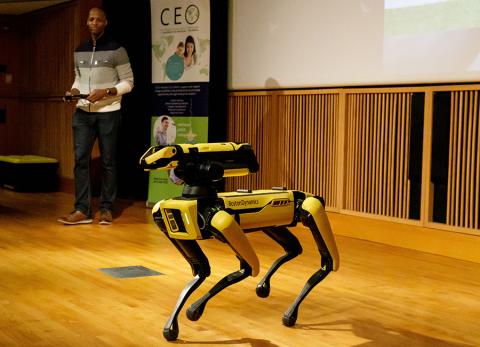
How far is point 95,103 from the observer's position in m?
5.24

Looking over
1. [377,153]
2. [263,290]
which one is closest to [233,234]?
[263,290]

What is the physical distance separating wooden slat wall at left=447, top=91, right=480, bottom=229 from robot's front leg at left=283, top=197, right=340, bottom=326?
177 cm

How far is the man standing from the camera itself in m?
5.27

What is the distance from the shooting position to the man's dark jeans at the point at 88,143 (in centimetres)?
528

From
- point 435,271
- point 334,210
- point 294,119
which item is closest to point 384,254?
point 435,271

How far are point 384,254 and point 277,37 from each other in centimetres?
192

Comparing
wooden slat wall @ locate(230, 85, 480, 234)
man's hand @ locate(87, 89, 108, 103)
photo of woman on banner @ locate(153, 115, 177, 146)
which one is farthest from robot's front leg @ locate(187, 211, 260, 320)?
photo of woman on banner @ locate(153, 115, 177, 146)

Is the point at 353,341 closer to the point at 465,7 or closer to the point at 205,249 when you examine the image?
the point at 205,249

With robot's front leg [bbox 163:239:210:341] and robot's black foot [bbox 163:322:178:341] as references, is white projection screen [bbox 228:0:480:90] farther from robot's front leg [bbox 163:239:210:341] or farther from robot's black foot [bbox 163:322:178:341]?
robot's black foot [bbox 163:322:178:341]

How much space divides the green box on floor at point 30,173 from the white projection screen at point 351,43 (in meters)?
2.56

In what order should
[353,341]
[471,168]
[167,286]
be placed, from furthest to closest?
[471,168] → [167,286] → [353,341]

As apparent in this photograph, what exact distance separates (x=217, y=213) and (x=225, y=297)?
848 mm

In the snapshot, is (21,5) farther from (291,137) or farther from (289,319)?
(289,319)

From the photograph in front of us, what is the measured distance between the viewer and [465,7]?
4.29 metres
